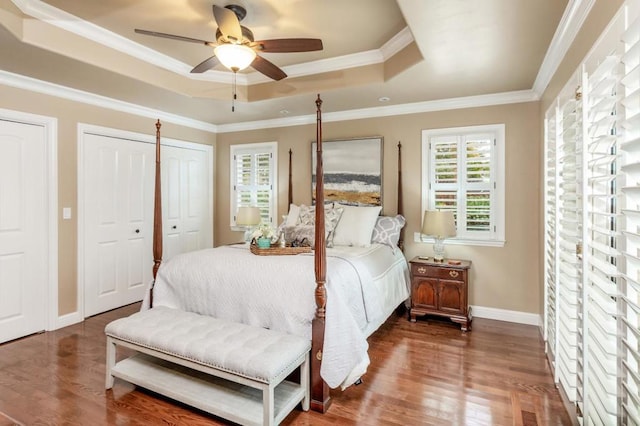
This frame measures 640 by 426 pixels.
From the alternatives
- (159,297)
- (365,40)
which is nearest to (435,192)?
(365,40)

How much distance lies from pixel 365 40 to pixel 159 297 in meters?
2.83

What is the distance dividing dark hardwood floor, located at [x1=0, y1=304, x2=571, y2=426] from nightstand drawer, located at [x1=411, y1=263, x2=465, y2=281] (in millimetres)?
571

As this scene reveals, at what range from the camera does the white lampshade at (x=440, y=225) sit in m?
3.70

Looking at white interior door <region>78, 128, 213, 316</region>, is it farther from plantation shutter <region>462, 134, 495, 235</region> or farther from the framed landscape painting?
plantation shutter <region>462, 134, 495, 235</region>

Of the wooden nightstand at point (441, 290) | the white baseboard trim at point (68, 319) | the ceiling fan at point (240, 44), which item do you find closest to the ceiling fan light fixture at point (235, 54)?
the ceiling fan at point (240, 44)

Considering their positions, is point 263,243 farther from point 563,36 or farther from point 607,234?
point 563,36

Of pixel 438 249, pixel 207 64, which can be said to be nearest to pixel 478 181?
pixel 438 249

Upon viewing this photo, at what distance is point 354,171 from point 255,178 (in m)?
1.60

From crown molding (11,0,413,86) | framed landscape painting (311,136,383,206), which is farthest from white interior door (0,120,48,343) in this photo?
framed landscape painting (311,136,383,206)

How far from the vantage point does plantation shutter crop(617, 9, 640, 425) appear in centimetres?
120

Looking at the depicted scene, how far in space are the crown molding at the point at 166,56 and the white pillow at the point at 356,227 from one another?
60.6 inches

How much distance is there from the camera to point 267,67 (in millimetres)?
2883

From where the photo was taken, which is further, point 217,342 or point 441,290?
point 441,290

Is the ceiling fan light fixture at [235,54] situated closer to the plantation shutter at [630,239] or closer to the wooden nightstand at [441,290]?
the plantation shutter at [630,239]
